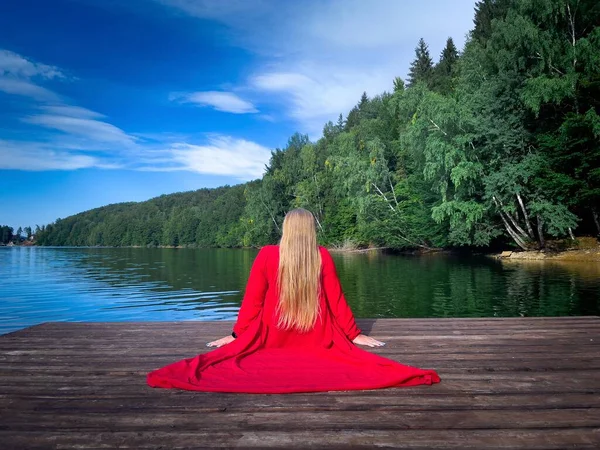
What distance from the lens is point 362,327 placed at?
5.92 m

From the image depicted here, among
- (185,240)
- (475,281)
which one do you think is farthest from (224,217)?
(475,281)

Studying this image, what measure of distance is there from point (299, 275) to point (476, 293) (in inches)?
469

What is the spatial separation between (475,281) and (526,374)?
14836 mm

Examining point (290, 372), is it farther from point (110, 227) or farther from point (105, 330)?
point (110, 227)

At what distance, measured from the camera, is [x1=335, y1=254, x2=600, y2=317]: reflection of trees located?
37.1ft

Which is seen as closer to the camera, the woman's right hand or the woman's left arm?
the woman's left arm

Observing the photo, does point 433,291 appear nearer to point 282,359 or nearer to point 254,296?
point 254,296

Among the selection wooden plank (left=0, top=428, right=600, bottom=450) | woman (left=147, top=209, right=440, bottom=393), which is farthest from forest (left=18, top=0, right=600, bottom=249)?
wooden plank (left=0, top=428, right=600, bottom=450)

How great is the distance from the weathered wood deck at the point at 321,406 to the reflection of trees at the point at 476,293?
22.9 ft

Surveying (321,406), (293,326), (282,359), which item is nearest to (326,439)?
(321,406)

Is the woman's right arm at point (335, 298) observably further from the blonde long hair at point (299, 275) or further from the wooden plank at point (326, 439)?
the wooden plank at point (326, 439)

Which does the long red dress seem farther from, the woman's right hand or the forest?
the forest

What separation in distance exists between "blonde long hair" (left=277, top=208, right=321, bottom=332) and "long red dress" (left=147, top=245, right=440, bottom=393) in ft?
0.32

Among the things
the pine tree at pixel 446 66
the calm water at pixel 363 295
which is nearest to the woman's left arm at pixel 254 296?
the calm water at pixel 363 295
